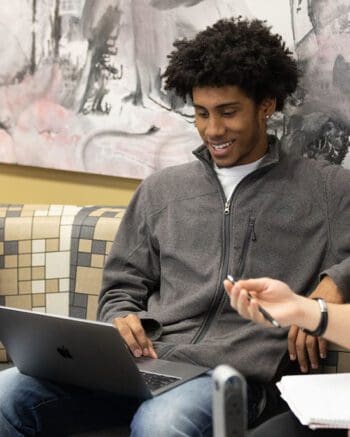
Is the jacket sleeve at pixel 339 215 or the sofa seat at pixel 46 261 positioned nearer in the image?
the jacket sleeve at pixel 339 215

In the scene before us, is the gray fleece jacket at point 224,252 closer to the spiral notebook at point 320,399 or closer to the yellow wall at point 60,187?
the spiral notebook at point 320,399

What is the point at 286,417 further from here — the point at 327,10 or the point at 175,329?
the point at 327,10

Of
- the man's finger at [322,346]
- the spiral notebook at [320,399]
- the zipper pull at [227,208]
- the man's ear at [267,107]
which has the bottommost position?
the man's finger at [322,346]

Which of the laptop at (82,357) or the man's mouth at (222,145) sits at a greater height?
the man's mouth at (222,145)

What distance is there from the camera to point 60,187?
8.31 ft

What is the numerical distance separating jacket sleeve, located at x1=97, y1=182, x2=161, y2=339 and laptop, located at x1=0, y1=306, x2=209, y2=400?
0.73 feet

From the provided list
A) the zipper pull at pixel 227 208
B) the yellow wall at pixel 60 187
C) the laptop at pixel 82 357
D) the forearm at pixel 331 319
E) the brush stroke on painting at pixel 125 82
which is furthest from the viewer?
the yellow wall at pixel 60 187

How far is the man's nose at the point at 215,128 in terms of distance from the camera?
6.05 feet

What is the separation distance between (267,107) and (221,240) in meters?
0.34

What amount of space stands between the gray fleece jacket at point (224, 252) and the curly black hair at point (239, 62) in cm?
15

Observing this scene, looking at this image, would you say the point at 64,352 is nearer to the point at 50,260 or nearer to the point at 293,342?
the point at 293,342

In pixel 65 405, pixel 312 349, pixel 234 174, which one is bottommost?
pixel 65 405

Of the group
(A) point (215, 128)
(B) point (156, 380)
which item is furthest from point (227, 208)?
(B) point (156, 380)

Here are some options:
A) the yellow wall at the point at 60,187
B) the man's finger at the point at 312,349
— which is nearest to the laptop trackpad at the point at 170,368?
the man's finger at the point at 312,349
